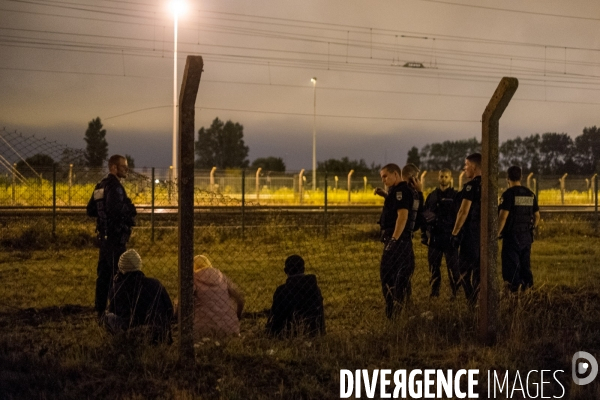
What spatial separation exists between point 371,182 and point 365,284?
30.1m

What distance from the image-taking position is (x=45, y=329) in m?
6.32

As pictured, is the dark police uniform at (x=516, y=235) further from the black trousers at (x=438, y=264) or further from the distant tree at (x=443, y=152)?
the distant tree at (x=443, y=152)

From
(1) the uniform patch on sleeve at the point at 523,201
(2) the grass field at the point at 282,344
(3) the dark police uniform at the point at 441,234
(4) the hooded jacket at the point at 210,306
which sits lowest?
(2) the grass field at the point at 282,344

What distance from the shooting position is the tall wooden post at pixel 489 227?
5375 millimetres

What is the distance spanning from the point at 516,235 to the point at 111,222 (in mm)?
4381

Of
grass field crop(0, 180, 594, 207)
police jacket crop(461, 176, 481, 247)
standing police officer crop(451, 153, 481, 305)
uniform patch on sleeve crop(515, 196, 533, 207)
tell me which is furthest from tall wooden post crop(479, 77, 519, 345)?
grass field crop(0, 180, 594, 207)

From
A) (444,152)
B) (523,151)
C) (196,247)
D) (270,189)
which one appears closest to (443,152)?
(444,152)

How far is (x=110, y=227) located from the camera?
6.55m

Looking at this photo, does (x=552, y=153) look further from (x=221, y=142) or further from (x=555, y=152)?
(x=221, y=142)

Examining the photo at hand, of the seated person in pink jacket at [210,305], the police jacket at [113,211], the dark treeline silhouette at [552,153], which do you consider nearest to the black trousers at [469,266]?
the seated person in pink jacket at [210,305]

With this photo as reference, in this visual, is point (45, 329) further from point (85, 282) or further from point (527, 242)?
point (527, 242)

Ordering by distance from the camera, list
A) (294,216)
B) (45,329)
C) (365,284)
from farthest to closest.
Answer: (294,216) → (365,284) → (45,329)

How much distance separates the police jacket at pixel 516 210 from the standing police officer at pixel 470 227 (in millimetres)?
379

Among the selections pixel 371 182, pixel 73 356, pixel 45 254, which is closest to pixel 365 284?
pixel 73 356
